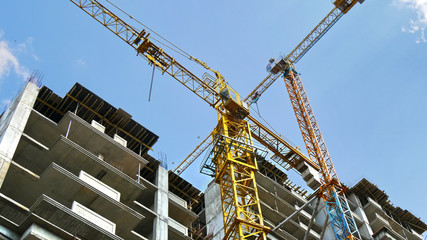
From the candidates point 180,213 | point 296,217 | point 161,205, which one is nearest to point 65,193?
point 161,205

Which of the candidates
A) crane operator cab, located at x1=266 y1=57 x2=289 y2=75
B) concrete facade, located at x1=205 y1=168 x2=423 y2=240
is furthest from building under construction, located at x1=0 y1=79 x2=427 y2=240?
crane operator cab, located at x1=266 y1=57 x2=289 y2=75

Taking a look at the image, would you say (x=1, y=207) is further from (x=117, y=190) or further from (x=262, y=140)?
(x=262, y=140)

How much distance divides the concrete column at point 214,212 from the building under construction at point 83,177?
0.15 metres

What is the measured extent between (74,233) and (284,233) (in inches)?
926

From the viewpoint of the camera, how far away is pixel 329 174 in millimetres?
50469

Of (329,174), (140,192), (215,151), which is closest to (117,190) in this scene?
(140,192)

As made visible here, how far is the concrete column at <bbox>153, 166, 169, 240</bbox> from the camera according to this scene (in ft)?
115

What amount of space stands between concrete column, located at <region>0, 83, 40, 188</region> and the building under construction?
0.06m

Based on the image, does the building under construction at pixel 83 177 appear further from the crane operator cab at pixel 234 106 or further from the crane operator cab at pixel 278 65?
the crane operator cab at pixel 278 65

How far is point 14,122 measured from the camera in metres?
32.8

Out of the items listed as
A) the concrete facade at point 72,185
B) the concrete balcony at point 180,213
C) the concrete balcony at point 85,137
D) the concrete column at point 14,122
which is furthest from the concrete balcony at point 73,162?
the concrete balcony at point 180,213

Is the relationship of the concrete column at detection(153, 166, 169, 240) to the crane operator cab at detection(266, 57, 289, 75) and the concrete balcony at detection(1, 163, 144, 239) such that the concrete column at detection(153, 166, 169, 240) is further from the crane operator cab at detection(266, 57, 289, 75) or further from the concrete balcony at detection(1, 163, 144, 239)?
the crane operator cab at detection(266, 57, 289, 75)

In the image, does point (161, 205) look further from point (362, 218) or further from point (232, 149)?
point (362, 218)

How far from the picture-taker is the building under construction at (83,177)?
29.6 meters
